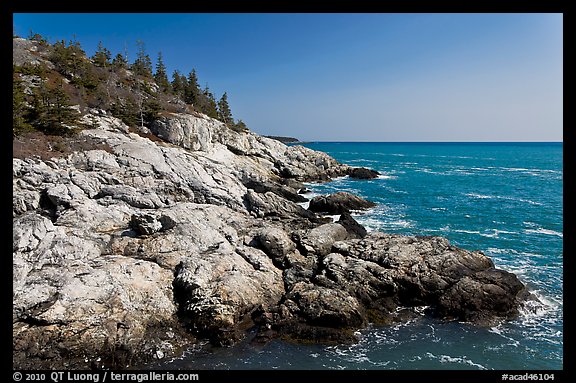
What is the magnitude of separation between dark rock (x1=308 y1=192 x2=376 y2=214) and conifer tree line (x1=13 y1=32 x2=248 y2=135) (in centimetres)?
2905

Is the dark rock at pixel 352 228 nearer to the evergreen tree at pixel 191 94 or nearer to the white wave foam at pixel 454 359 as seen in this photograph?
the white wave foam at pixel 454 359

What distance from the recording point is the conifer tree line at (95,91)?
3544 centimetres

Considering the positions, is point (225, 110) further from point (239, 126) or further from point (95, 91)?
point (95, 91)

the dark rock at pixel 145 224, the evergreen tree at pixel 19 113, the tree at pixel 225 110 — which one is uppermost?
the tree at pixel 225 110

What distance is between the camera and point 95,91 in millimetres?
51938

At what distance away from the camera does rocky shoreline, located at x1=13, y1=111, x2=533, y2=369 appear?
15.8 meters

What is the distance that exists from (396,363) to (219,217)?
16410mm

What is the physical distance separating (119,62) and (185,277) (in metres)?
74.9

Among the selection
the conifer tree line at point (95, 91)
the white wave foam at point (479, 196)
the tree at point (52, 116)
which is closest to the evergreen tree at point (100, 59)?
the conifer tree line at point (95, 91)

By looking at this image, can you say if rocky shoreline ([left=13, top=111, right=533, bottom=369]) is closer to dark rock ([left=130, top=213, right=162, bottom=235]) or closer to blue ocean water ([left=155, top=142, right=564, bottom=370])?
dark rock ([left=130, top=213, right=162, bottom=235])

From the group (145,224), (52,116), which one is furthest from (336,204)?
(52,116)

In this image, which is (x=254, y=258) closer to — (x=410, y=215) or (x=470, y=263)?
(x=470, y=263)

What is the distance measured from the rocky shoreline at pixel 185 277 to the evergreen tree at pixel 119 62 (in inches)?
2036

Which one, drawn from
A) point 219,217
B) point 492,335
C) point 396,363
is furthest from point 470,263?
point 219,217
